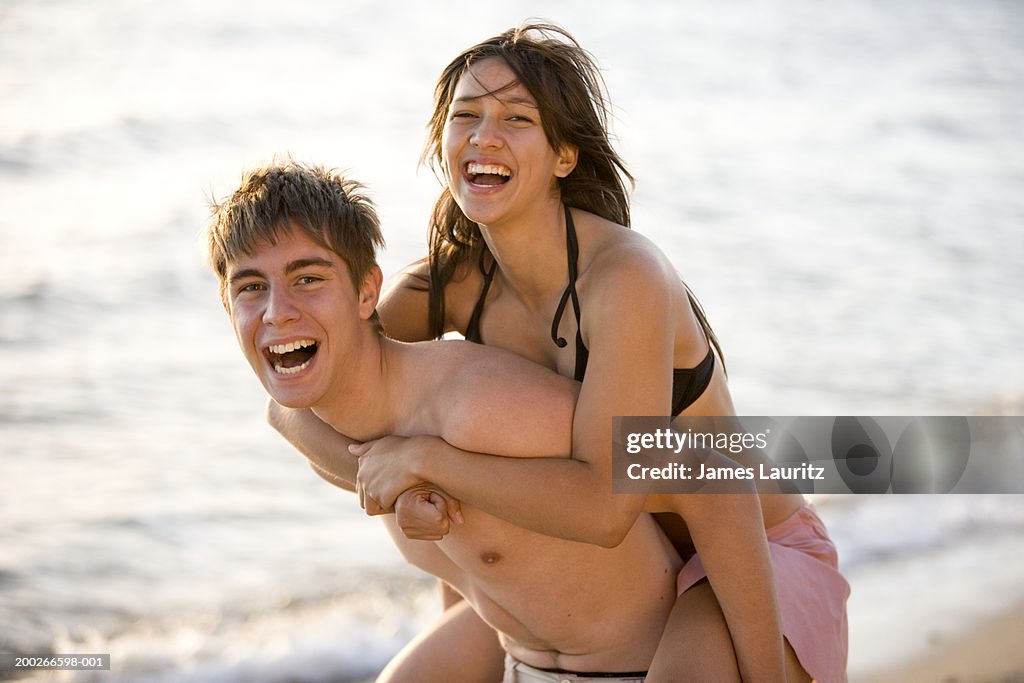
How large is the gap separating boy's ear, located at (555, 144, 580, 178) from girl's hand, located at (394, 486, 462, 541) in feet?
3.33

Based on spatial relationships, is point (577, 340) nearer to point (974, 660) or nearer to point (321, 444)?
point (321, 444)

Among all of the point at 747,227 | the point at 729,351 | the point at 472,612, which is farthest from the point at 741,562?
the point at 747,227

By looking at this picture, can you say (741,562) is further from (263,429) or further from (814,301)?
(814,301)

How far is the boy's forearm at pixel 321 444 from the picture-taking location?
3.27m

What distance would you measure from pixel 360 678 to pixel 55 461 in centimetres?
307

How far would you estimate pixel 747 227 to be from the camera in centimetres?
1139

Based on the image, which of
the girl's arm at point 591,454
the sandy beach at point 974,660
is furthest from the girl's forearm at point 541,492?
the sandy beach at point 974,660

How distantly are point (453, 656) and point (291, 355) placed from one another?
1053mm

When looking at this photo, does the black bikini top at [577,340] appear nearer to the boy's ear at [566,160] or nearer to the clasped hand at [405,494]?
the boy's ear at [566,160]

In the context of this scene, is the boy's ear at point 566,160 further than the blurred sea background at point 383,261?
No

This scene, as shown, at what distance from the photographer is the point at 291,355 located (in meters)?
3.12

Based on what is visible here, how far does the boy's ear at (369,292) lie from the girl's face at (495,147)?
0.33 metres

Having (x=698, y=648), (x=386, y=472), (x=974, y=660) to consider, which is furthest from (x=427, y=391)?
(x=974, y=660)

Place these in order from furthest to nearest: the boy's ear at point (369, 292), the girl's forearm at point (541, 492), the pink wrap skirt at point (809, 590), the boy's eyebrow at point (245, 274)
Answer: the pink wrap skirt at point (809, 590), the boy's ear at point (369, 292), the boy's eyebrow at point (245, 274), the girl's forearm at point (541, 492)
